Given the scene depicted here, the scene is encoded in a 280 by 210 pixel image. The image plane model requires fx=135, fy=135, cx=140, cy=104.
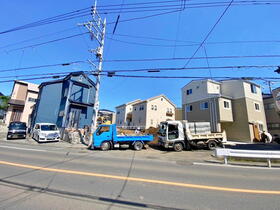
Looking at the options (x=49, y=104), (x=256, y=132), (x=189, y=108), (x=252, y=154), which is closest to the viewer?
(x=252, y=154)

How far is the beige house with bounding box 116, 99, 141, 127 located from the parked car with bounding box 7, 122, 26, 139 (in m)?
22.0

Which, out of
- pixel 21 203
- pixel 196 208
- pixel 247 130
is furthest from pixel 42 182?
pixel 247 130

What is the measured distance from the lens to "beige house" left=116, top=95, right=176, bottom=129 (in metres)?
30.9

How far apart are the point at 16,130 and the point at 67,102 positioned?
6.52 metres

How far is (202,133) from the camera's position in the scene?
1380 centimetres

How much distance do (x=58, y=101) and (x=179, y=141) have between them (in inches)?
721

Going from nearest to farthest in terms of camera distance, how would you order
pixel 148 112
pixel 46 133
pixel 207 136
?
pixel 207 136 → pixel 46 133 → pixel 148 112

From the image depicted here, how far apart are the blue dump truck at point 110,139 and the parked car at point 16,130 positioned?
Answer: 11.3m

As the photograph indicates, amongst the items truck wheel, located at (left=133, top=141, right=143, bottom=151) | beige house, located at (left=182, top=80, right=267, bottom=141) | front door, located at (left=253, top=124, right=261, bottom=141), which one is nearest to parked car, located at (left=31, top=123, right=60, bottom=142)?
truck wheel, located at (left=133, top=141, right=143, bottom=151)

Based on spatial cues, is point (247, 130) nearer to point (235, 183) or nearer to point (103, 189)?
point (235, 183)

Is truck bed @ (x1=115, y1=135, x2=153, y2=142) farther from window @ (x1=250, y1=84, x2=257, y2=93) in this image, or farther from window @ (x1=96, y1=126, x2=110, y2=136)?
window @ (x1=250, y1=84, x2=257, y2=93)

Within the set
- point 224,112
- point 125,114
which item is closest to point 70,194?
point 224,112

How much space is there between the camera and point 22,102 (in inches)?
1051

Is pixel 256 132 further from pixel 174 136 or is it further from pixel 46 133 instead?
pixel 46 133
